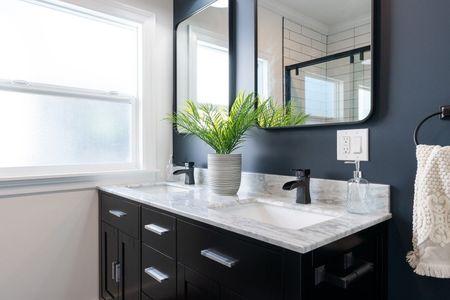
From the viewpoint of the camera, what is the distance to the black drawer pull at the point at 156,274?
135 centimetres

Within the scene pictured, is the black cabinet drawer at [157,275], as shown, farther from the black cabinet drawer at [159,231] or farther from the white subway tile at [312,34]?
the white subway tile at [312,34]

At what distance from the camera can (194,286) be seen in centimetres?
118

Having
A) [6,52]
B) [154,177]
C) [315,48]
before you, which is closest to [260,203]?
[315,48]

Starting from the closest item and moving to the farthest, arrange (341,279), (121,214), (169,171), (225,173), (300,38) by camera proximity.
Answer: (341,279) < (300,38) < (225,173) < (121,214) < (169,171)

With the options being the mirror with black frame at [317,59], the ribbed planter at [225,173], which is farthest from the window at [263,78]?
the ribbed planter at [225,173]

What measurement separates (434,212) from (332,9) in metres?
0.96

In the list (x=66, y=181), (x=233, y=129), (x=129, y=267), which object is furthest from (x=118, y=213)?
(x=233, y=129)

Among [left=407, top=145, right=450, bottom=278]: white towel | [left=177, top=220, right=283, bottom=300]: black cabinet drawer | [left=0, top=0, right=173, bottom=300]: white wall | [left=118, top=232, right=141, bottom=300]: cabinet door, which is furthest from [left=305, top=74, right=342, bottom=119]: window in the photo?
[left=0, top=0, right=173, bottom=300]: white wall

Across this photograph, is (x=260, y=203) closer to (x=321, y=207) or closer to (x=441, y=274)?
(x=321, y=207)

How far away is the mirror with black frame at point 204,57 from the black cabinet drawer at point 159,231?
856mm

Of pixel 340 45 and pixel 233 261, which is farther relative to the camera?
pixel 340 45

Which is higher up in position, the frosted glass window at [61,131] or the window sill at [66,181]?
the frosted glass window at [61,131]

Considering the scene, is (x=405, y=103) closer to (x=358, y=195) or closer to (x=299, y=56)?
(x=358, y=195)

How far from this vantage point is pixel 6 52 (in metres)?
1.76
